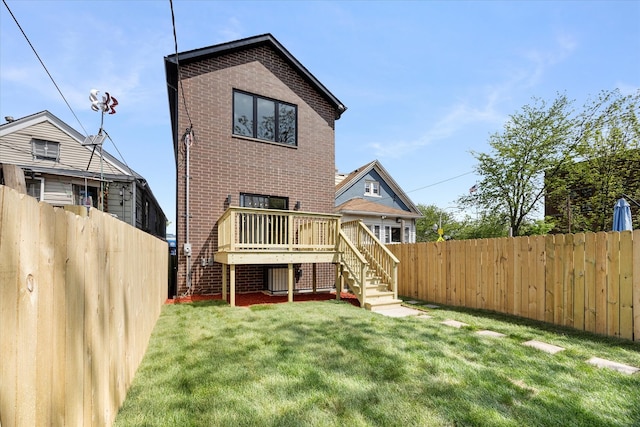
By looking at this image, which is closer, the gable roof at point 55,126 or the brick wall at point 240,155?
the brick wall at point 240,155

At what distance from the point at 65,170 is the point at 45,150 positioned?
3.58 meters

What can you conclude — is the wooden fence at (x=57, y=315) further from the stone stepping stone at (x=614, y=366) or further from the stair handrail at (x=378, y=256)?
the stair handrail at (x=378, y=256)

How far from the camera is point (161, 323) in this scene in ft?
17.9

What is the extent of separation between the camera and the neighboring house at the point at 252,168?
8172 millimetres

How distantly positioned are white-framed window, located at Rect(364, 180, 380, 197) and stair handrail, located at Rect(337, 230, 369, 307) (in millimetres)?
13623

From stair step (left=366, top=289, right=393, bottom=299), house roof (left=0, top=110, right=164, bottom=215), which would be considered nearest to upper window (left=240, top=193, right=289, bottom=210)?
stair step (left=366, top=289, right=393, bottom=299)

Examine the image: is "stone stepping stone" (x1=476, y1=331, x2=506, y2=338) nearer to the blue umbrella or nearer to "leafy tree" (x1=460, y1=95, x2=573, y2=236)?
the blue umbrella

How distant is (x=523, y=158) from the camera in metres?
18.5

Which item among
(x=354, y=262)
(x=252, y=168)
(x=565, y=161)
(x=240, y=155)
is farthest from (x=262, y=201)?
(x=565, y=161)

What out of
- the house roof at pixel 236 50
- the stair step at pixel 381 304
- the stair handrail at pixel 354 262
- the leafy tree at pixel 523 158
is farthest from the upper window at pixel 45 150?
the leafy tree at pixel 523 158

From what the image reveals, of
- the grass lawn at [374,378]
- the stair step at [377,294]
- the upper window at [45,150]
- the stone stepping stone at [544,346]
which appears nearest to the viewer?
the grass lawn at [374,378]

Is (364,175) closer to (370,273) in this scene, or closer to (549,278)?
(370,273)

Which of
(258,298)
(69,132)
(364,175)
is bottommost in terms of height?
(258,298)

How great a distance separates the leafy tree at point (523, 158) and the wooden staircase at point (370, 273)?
13.7m
